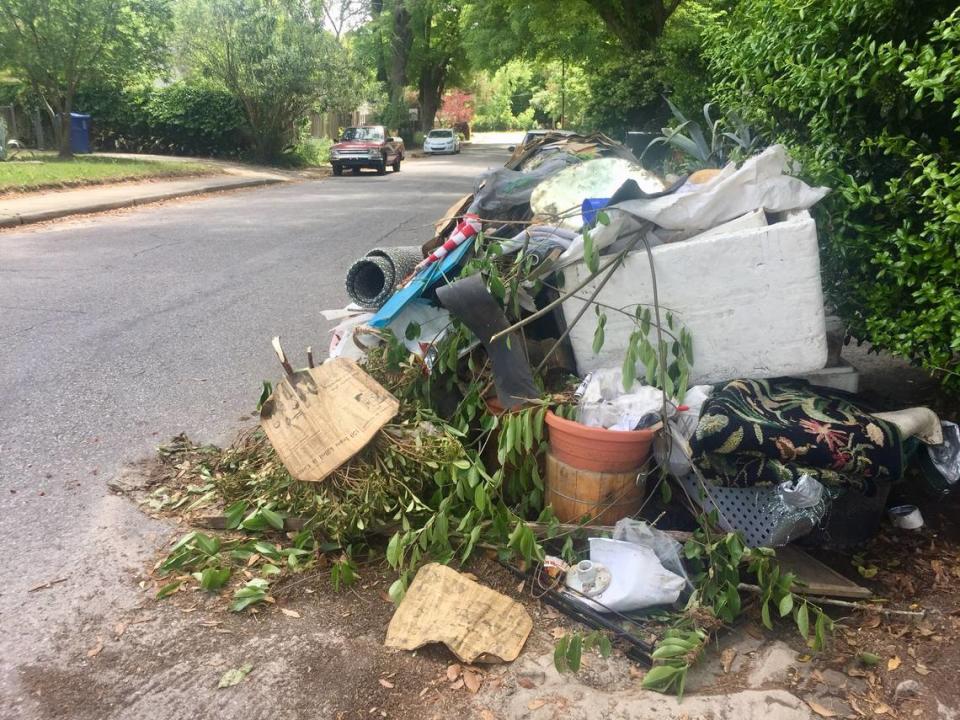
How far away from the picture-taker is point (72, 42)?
1886 cm

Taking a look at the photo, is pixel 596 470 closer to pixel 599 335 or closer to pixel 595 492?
pixel 595 492

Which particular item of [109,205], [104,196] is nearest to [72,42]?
[104,196]

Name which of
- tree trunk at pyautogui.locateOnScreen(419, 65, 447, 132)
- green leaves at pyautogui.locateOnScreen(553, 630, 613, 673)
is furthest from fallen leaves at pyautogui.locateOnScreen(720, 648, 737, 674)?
tree trunk at pyautogui.locateOnScreen(419, 65, 447, 132)

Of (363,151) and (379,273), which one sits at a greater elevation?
(379,273)

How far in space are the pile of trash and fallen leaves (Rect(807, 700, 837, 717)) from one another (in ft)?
0.97

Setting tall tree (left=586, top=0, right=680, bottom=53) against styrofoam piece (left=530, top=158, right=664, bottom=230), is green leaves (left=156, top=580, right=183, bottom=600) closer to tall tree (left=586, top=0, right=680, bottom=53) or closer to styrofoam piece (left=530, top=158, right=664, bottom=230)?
styrofoam piece (left=530, top=158, right=664, bottom=230)

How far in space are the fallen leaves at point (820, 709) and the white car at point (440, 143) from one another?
40.9m

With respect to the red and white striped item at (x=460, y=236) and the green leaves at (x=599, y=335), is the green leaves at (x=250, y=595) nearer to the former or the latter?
the green leaves at (x=599, y=335)

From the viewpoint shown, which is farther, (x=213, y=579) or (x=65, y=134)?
(x=65, y=134)

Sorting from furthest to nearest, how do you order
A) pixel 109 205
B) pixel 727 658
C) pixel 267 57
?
pixel 267 57
pixel 109 205
pixel 727 658

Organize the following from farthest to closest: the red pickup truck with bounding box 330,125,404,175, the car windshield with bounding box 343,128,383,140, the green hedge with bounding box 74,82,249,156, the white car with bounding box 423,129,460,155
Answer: the white car with bounding box 423,129,460,155 < the car windshield with bounding box 343,128,383,140 < the red pickup truck with bounding box 330,125,404,175 < the green hedge with bounding box 74,82,249,156

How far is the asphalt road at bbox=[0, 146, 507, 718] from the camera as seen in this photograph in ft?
10.2

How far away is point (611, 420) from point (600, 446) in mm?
215

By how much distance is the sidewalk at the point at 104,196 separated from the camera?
469 inches
